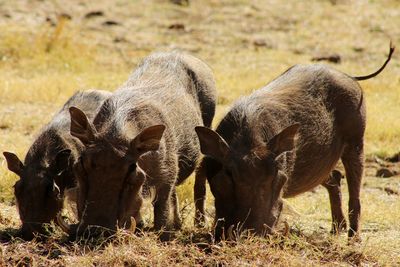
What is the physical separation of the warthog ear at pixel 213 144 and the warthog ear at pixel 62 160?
94 cm

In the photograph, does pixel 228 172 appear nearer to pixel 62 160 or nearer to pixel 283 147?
pixel 283 147

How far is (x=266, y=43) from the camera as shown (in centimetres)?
1523

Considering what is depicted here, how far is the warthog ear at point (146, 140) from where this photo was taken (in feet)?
18.1

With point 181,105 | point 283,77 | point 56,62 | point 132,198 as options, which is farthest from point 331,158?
Result: point 56,62

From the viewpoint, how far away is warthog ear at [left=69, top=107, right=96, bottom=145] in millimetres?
5520

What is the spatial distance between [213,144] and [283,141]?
0.43 metres

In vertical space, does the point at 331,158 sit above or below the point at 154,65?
below

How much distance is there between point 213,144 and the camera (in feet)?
18.8

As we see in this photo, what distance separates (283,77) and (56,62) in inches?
271

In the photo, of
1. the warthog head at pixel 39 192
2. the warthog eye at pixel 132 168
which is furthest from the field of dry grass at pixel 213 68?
the warthog eye at pixel 132 168

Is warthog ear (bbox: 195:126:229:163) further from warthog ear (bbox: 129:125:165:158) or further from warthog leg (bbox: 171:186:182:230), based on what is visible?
warthog leg (bbox: 171:186:182:230)

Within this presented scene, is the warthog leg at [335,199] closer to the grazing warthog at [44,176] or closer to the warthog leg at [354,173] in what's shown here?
the warthog leg at [354,173]

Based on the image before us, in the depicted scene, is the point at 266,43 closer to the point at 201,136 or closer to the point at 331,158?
the point at 331,158

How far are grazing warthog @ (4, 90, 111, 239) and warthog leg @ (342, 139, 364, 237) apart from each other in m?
2.00
